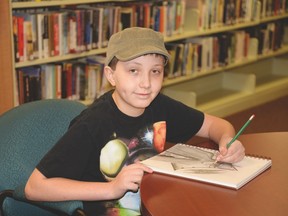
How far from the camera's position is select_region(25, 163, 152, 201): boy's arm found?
135 centimetres

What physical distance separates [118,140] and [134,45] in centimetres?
27

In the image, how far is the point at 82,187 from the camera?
140 centimetres

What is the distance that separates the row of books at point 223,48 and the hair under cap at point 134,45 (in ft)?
8.51

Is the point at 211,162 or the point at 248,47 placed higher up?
the point at 211,162

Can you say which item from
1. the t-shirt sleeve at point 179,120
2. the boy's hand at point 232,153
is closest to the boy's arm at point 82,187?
the boy's hand at point 232,153

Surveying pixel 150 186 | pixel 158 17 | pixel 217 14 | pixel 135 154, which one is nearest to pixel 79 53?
pixel 158 17

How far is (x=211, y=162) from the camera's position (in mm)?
1496

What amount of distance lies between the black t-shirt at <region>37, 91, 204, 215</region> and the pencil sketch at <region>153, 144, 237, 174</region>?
11cm

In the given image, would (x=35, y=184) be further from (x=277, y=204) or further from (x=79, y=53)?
(x=79, y=53)

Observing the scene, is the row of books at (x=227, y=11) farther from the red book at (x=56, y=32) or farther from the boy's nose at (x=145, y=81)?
the boy's nose at (x=145, y=81)

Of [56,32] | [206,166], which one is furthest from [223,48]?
[206,166]

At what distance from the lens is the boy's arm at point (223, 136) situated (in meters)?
1.49

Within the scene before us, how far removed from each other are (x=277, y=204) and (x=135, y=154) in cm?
50

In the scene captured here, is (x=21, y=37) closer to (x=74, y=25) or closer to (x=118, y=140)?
(x=74, y=25)
